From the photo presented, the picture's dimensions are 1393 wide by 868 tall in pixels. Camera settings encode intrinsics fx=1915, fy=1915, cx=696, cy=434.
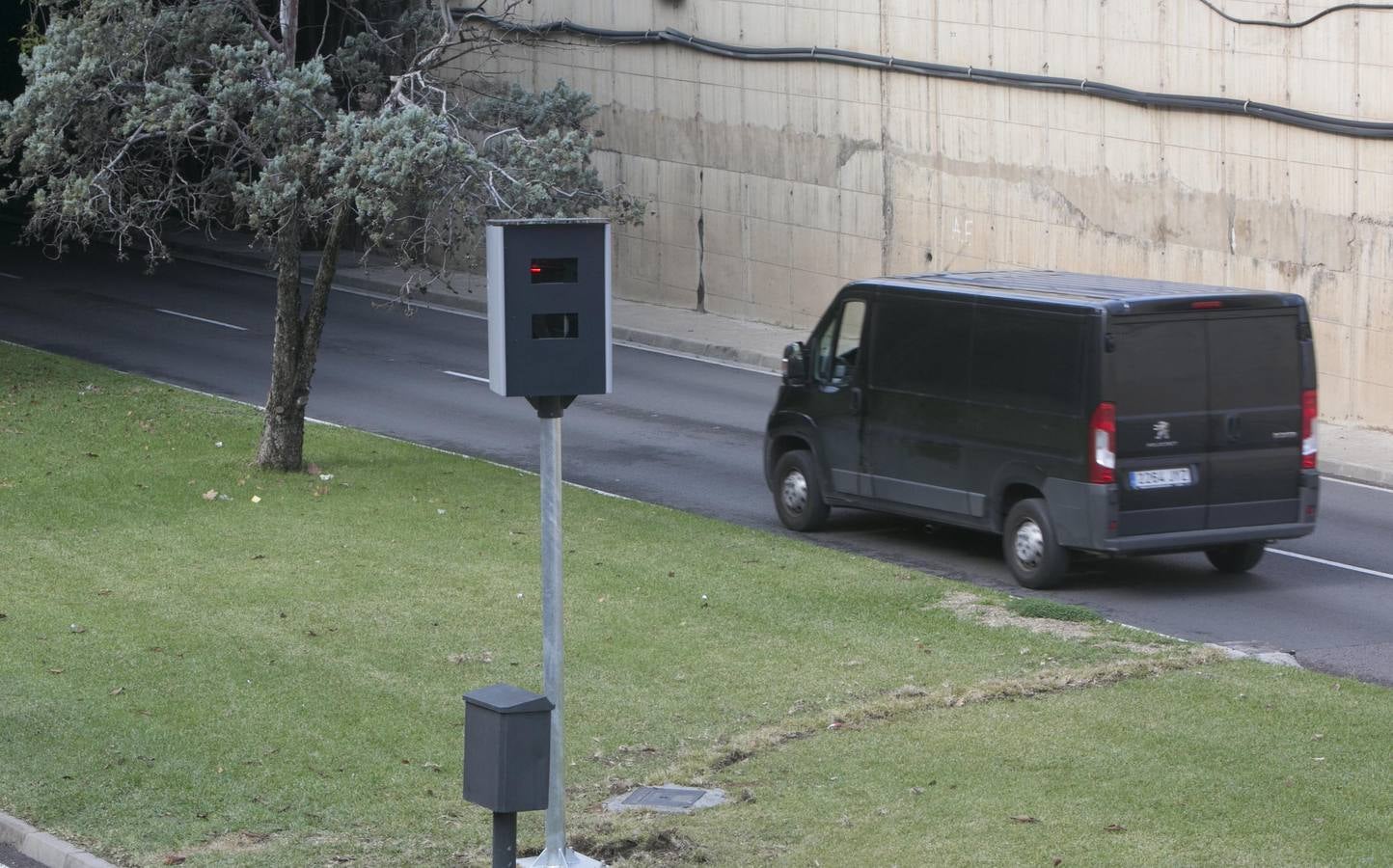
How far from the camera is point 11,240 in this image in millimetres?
37781

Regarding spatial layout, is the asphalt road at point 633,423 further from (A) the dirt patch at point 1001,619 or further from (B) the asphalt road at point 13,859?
(B) the asphalt road at point 13,859

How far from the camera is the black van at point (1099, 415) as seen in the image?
12.9 metres

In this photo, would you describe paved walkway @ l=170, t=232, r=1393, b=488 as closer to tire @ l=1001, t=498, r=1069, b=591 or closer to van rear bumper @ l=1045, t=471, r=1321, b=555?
van rear bumper @ l=1045, t=471, r=1321, b=555

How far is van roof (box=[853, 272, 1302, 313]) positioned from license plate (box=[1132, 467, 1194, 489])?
1.09m

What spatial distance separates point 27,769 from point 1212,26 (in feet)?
59.7

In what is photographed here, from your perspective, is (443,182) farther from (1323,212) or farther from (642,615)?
(1323,212)

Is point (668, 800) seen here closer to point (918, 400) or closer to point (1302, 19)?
point (918, 400)

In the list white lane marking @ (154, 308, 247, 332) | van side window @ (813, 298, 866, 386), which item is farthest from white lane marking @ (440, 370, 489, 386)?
van side window @ (813, 298, 866, 386)

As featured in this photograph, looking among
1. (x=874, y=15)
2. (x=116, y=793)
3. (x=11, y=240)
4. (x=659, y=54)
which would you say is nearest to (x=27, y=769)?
(x=116, y=793)

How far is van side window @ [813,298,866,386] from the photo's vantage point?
15.0 meters

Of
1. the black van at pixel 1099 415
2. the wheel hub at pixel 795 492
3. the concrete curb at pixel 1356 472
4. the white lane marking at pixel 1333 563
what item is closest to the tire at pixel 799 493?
the wheel hub at pixel 795 492

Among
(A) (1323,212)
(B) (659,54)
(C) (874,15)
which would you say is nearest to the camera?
(A) (1323,212)

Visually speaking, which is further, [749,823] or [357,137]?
[357,137]

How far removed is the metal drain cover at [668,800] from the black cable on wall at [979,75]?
11165mm
